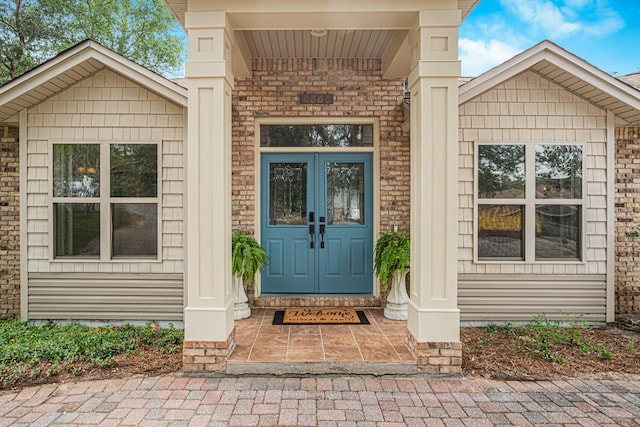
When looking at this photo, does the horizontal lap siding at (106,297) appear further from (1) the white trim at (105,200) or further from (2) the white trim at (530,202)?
(2) the white trim at (530,202)

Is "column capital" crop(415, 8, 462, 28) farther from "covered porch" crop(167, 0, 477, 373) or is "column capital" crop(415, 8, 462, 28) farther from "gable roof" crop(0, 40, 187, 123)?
"gable roof" crop(0, 40, 187, 123)

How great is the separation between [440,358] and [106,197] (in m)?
4.06

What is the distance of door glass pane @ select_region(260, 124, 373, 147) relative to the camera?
5059 millimetres

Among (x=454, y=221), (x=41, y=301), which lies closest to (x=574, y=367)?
(x=454, y=221)

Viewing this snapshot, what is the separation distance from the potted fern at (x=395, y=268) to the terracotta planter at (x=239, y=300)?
5.40 feet

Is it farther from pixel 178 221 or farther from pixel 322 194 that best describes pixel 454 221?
pixel 178 221

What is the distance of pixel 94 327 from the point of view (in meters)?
4.46

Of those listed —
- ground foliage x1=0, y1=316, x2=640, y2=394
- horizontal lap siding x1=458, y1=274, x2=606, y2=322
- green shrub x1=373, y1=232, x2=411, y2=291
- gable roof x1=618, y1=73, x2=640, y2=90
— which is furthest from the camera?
gable roof x1=618, y1=73, x2=640, y2=90

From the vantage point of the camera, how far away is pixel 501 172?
181 inches

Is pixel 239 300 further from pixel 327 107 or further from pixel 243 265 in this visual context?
pixel 327 107

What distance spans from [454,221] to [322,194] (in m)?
2.27

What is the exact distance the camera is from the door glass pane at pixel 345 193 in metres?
5.10

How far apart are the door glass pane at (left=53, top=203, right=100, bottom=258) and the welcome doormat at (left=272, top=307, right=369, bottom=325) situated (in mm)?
2392

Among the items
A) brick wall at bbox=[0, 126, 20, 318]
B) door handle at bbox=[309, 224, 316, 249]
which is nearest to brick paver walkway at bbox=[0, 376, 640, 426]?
door handle at bbox=[309, 224, 316, 249]
